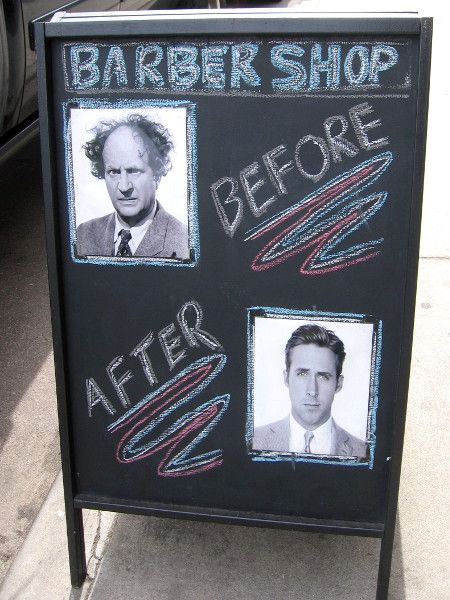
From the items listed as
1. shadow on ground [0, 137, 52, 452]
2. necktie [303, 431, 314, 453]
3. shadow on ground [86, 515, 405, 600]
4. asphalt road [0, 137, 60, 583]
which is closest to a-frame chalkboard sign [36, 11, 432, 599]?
necktie [303, 431, 314, 453]

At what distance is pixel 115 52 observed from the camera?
2260 mm

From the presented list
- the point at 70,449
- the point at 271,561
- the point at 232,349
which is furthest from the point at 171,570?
the point at 232,349

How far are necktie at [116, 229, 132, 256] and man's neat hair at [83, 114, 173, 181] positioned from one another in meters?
0.18

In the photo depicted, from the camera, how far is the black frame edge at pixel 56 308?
2.30 m

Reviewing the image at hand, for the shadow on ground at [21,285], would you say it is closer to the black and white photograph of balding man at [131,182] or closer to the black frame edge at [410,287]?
the black and white photograph of balding man at [131,182]

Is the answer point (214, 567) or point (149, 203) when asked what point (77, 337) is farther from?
point (214, 567)

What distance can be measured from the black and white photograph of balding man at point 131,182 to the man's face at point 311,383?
1.44ft

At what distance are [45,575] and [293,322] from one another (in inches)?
50.8

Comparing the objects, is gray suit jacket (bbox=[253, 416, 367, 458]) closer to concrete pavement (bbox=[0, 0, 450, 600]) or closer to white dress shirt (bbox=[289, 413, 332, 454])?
white dress shirt (bbox=[289, 413, 332, 454])

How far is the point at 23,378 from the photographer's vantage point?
405 centimetres

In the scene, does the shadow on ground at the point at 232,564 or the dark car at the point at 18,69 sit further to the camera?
the dark car at the point at 18,69

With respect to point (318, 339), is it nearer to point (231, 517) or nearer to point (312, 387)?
point (312, 387)

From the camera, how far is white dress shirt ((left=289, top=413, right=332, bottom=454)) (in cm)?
251

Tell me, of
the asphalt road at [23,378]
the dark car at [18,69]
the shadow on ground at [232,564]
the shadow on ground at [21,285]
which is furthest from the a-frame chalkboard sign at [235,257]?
the dark car at [18,69]
